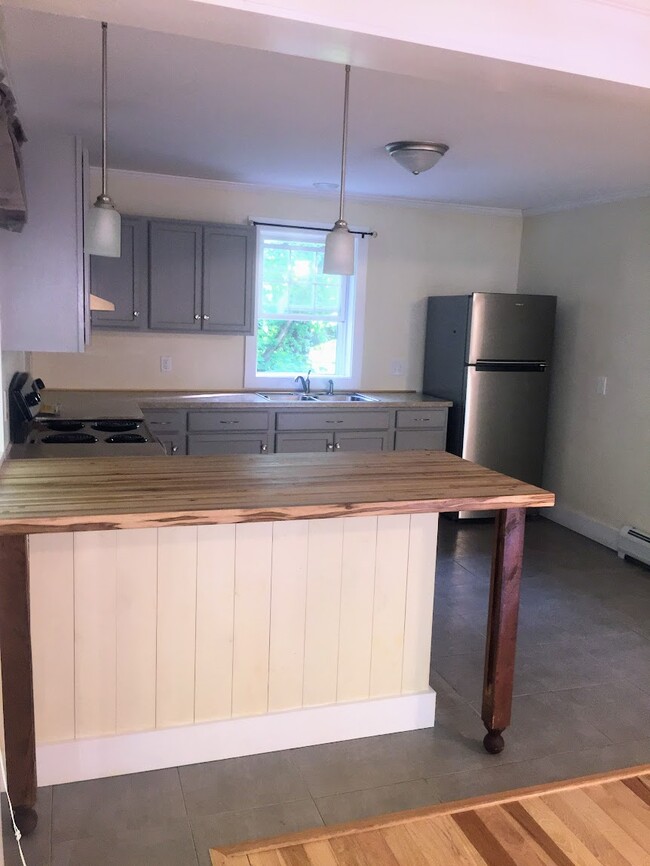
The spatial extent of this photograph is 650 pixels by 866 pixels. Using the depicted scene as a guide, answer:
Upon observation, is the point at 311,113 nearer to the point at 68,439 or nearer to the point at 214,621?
the point at 68,439

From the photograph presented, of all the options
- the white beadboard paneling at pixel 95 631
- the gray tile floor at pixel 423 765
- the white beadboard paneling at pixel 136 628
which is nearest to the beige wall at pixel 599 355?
the gray tile floor at pixel 423 765

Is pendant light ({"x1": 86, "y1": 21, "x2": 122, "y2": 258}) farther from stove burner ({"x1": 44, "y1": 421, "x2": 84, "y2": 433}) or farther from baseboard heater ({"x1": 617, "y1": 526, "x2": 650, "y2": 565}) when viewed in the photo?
baseboard heater ({"x1": 617, "y1": 526, "x2": 650, "y2": 565})

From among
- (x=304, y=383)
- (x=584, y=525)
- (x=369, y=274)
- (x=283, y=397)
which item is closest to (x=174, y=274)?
(x=283, y=397)

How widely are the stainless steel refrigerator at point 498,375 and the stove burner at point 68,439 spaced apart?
2.78 metres

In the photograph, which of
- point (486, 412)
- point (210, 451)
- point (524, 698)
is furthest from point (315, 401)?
point (524, 698)

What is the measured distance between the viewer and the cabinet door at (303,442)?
490 centimetres

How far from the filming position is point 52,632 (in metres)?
2.19

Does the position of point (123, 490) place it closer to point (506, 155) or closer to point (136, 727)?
point (136, 727)

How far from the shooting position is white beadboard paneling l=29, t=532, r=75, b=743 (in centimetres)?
215

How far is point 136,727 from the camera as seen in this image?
2314 mm

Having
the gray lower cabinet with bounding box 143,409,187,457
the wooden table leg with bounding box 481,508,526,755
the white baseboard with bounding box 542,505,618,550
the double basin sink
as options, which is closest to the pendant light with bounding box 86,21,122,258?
the wooden table leg with bounding box 481,508,526,755

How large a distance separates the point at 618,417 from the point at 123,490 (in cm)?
373

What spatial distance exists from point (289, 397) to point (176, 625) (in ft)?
9.96

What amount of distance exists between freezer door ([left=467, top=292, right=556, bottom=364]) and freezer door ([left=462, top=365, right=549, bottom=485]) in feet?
0.38
